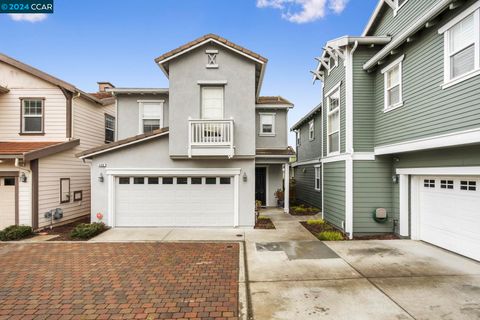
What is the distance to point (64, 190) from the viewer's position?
34.9 ft

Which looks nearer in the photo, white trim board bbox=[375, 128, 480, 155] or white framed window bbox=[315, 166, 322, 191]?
white trim board bbox=[375, 128, 480, 155]

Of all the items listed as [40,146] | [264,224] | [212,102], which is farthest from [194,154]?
[40,146]

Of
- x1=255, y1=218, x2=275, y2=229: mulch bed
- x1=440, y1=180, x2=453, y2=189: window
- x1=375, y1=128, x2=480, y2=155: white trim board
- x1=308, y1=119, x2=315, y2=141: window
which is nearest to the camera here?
x1=375, y1=128, x2=480, y2=155: white trim board

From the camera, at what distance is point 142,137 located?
369 inches

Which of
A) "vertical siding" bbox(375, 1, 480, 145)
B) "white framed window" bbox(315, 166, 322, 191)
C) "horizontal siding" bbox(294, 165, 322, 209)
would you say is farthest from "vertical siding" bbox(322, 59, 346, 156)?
"horizontal siding" bbox(294, 165, 322, 209)

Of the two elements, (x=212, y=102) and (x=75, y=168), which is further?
(x=75, y=168)

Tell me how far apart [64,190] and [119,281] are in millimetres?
7689

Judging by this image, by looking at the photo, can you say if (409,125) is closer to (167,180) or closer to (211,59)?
(211,59)

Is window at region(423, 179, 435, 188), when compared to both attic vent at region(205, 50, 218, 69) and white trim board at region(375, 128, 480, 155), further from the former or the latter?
attic vent at region(205, 50, 218, 69)

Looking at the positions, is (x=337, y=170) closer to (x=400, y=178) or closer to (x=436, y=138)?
(x=400, y=178)

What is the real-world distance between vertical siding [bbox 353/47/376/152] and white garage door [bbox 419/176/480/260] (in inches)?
84.6

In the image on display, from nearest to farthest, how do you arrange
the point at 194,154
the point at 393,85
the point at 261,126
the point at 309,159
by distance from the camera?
the point at 393,85 → the point at 194,154 → the point at 261,126 → the point at 309,159

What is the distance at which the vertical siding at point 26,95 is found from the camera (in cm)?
1047

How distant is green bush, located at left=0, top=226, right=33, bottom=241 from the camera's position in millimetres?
8183
